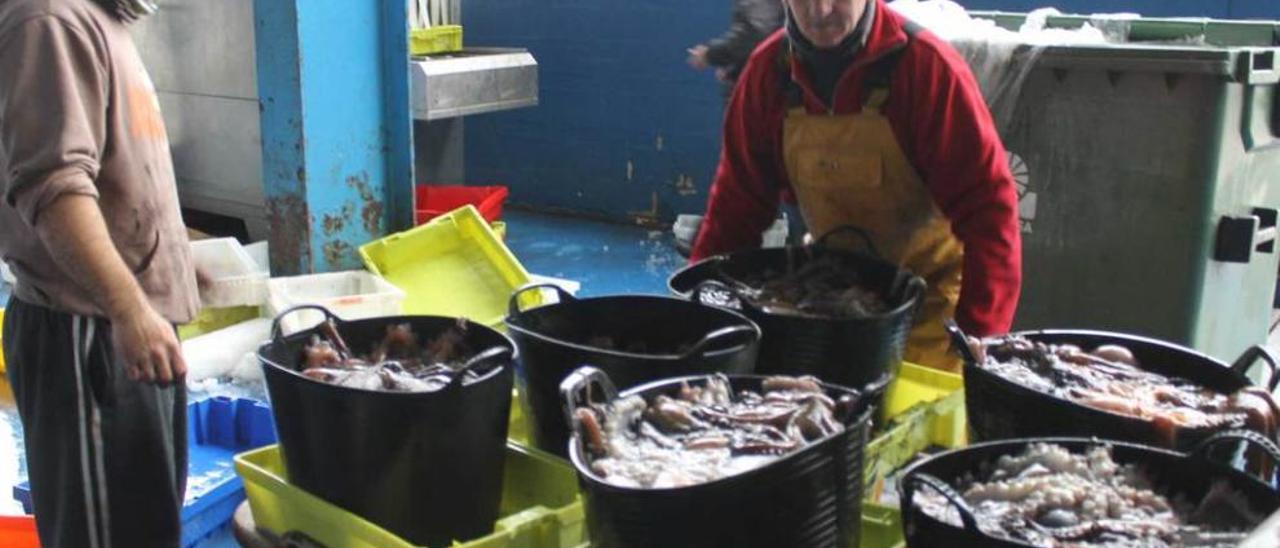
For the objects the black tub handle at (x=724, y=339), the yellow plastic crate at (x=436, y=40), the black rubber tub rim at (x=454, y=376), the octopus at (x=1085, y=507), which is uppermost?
the yellow plastic crate at (x=436, y=40)

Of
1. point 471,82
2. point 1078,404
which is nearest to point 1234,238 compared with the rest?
point 1078,404

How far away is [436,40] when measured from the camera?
7.08 m

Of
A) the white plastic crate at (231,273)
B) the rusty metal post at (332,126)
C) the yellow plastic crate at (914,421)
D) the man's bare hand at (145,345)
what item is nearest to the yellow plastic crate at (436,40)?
the rusty metal post at (332,126)

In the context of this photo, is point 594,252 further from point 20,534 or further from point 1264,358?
point 1264,358

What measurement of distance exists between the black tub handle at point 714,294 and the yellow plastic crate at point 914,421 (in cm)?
33

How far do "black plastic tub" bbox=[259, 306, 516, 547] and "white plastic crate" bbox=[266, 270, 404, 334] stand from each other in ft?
6.81

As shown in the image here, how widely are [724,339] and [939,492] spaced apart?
0.57 metres

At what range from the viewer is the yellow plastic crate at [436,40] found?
6.89 metres

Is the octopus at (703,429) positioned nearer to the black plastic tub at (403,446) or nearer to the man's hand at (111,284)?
the black plastic tub at (403,446)

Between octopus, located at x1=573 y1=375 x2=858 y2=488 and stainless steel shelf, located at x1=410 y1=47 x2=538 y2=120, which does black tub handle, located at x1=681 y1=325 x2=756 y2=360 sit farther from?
stainless steel shelf, located at x1=410 y1=47 x2=538 y2=120

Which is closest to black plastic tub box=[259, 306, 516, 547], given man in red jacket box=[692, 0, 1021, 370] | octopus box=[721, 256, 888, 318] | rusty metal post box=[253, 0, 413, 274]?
octopus box=[721, 256, 888, 318]

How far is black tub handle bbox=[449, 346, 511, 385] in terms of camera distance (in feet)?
5.49

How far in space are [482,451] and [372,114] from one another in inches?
117

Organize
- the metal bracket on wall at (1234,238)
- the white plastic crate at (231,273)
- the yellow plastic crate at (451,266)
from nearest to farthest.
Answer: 1. the metal bracket on wall at (1234,238)
2. the white plastic crate at (231,273)
3. the yellow plastic crate at (451,266)
